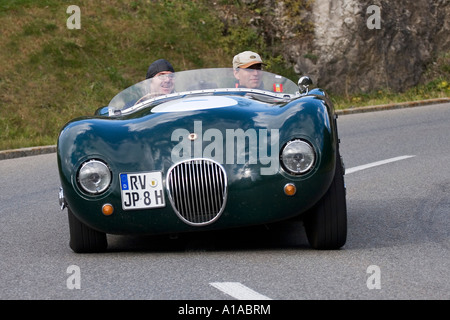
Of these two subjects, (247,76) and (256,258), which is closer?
(256,258)

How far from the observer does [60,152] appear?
6.43 meters

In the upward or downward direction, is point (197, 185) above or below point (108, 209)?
above

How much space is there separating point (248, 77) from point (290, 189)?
7.09 ft

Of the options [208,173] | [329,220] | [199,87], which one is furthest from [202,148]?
[199,87]

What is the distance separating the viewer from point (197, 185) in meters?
6.08

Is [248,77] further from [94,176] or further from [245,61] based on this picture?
[94,176]

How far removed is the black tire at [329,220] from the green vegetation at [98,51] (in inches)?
406

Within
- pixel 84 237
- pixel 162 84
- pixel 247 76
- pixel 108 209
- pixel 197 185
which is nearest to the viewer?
pixel 197 185

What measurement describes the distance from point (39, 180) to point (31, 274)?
5.87 m

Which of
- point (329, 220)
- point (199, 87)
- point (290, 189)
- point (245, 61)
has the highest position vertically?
point (245, 61)

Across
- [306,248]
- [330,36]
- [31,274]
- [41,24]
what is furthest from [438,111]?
[31,274]

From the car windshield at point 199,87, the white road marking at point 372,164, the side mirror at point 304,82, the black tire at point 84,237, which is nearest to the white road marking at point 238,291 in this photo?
the black tire at point 84,237

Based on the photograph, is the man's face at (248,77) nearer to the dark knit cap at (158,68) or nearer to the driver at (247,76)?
the driver at (247,76)
